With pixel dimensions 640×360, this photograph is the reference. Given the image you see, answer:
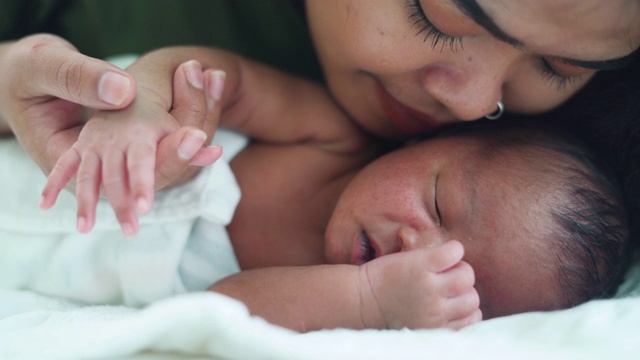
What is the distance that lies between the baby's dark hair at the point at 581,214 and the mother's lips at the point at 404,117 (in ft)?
0.19

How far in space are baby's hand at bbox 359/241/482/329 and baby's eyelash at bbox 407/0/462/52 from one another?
27 centimetres

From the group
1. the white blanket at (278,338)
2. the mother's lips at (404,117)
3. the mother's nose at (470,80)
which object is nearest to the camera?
the white blanket at (278,338)

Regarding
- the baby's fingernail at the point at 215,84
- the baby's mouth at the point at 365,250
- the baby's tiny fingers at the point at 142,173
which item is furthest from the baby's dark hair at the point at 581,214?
the baby's tiny fingers at the point at 142,173

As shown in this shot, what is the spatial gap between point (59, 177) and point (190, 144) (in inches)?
5.9

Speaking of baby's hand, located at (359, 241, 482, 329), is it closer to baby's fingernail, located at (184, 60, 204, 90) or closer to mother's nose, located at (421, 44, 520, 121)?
mother's nose, located at (421, 44, 520, 121)

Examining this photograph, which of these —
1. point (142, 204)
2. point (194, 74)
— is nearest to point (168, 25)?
point (194, 74)

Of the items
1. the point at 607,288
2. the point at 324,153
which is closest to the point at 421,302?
the point at 607,288

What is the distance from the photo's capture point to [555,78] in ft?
3.24

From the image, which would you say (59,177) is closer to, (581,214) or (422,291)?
(422,291)

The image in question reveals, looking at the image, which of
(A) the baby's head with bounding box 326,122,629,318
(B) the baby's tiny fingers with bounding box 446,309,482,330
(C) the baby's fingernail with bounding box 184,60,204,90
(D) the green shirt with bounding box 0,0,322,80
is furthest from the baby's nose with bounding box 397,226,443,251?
(D) the green shirt with bounding box 0,0,322,80

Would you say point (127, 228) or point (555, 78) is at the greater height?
point (555, 78)

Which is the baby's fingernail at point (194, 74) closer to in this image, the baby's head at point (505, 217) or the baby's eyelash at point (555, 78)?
the baby's head at point (505, 217)

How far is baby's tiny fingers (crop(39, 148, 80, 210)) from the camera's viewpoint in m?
0.74

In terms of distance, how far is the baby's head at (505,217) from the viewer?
924 mm
